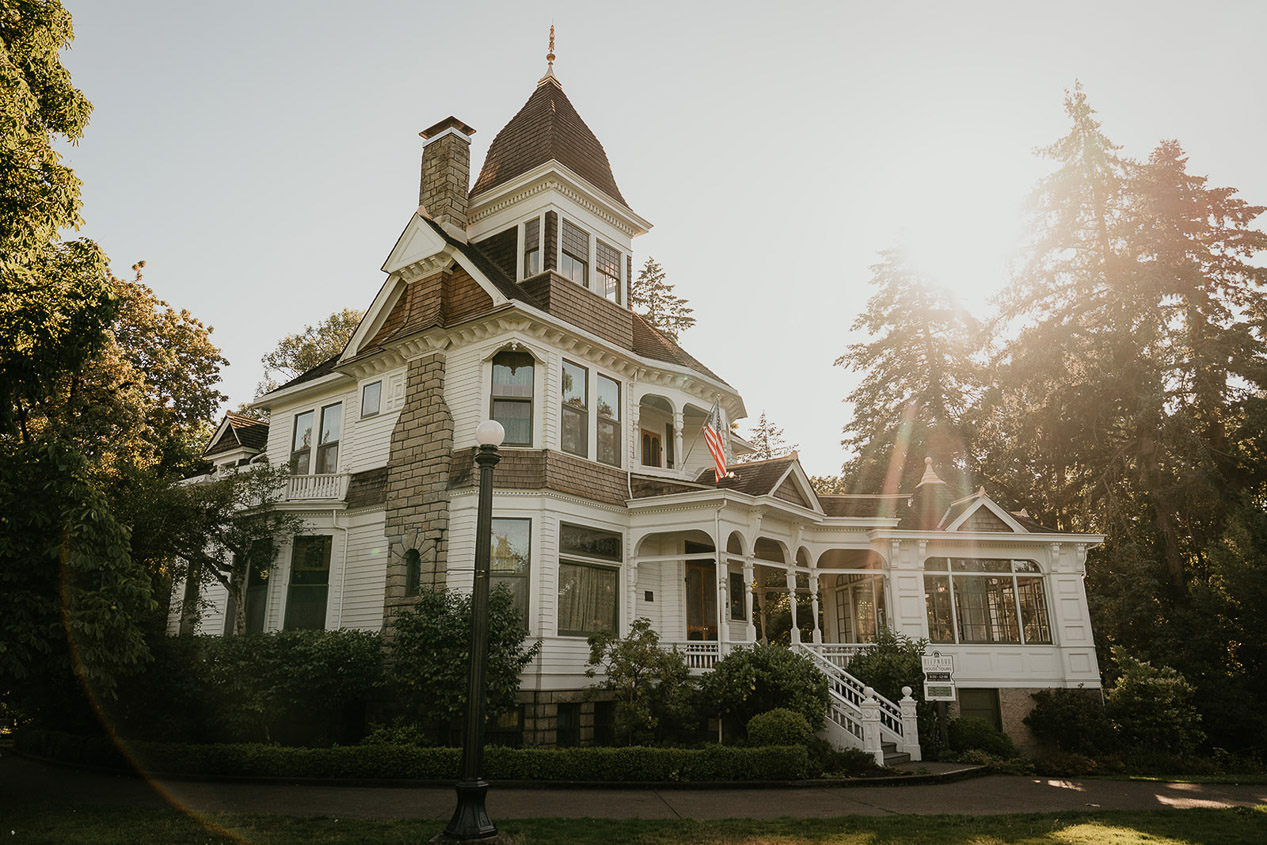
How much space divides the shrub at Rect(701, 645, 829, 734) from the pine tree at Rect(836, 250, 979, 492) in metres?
18.9

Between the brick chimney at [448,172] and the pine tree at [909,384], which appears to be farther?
the pine tree at [909,384]

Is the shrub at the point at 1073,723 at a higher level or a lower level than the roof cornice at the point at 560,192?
lower

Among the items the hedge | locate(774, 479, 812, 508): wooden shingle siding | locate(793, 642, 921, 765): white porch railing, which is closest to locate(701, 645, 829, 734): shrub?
locate(793, 642, 921, 765): white porch railing

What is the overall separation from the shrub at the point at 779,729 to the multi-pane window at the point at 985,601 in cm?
685

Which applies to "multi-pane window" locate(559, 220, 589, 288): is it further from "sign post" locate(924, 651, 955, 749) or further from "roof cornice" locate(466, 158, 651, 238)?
"sign post" locate(924, 651, 955, 749)

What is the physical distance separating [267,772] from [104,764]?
4.02 m

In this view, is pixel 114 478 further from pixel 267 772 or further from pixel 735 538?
pixel 735 538

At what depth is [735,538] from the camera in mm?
19547

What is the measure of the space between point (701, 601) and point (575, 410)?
5539 mm

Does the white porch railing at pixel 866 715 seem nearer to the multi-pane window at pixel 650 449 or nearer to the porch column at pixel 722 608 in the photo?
the porch column at pixel 722 608

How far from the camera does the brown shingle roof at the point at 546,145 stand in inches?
786

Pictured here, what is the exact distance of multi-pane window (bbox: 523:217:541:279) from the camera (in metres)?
18.8

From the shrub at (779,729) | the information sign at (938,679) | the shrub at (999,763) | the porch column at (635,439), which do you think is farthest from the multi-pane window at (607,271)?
the shrub at (999,763)

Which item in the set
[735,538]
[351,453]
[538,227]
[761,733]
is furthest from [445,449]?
[761,733]
